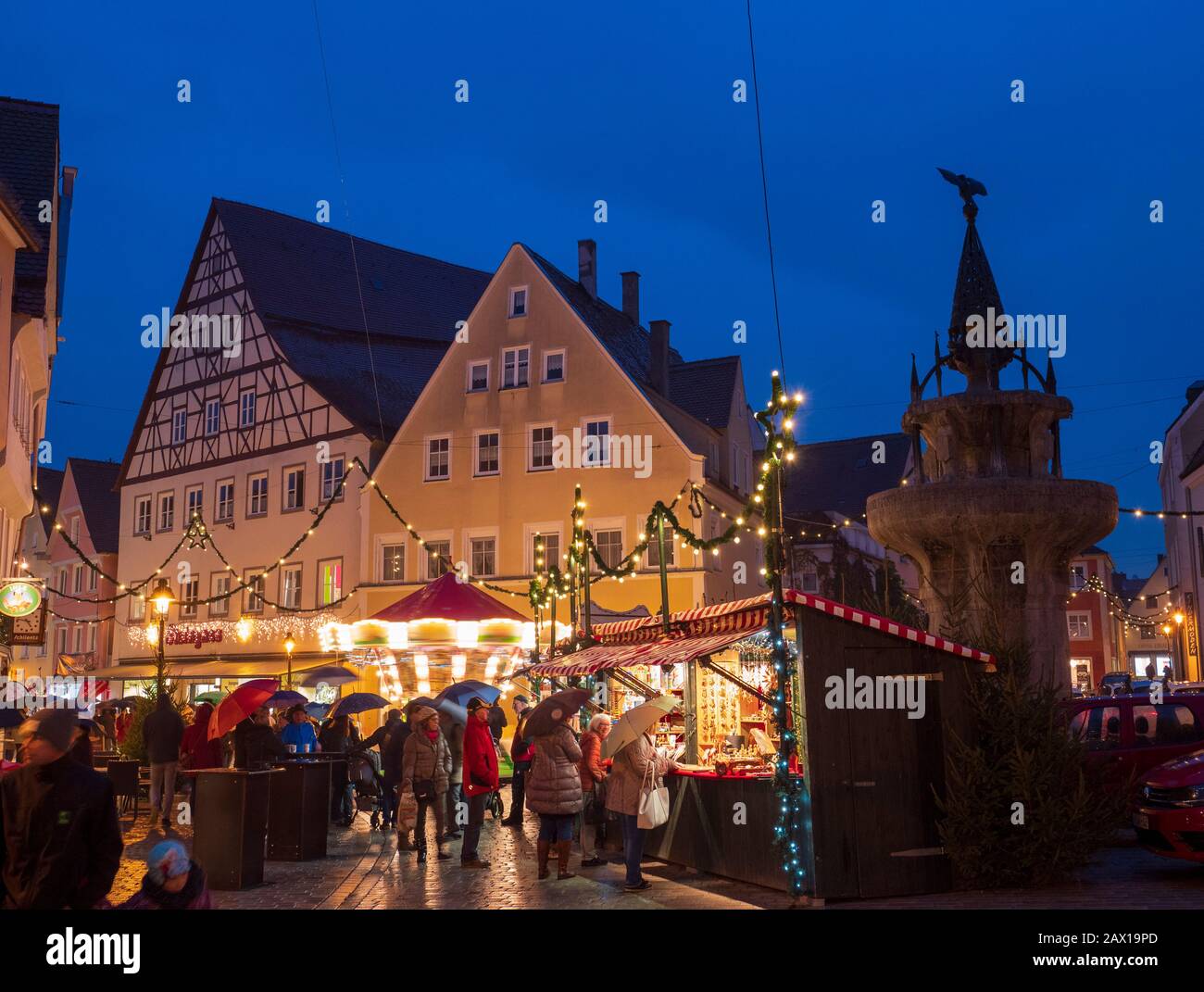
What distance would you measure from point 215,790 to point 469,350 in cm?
2904

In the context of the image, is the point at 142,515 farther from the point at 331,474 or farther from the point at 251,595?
the point at 331,474

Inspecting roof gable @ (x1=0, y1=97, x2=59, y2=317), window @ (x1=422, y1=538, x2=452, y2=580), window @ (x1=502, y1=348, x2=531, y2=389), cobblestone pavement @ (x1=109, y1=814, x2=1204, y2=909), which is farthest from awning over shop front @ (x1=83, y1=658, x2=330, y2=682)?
cobblestone pavement @ (x1=109, y1=814, x2=1204, y2=909)

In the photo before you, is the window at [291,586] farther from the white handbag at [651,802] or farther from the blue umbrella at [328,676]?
the white handbag at [651,802]

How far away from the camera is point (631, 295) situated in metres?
48.9

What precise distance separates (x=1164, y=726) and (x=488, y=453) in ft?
85.9

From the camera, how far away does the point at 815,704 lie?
12891 millimetres

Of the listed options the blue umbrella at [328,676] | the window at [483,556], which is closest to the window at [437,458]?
the window at [483,556]

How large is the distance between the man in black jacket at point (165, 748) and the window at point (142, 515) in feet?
107

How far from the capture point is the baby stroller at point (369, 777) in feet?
69.4

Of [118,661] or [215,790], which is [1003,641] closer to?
[215,790]

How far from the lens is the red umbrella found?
52.3 feet

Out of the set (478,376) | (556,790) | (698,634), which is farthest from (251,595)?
(556,790)

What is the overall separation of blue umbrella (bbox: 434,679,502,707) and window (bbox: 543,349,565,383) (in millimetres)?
20218

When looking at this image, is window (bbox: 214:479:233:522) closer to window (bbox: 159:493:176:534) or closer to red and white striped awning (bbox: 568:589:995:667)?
window (bbox: 159:493:176:534)
